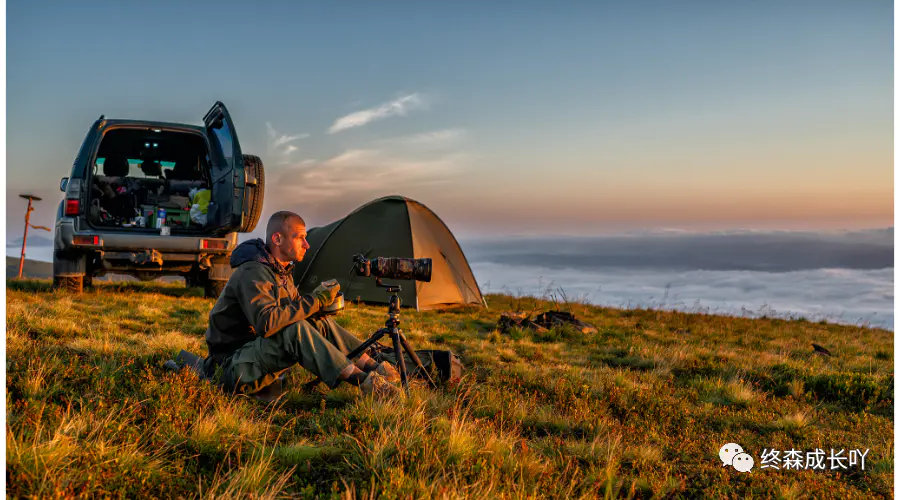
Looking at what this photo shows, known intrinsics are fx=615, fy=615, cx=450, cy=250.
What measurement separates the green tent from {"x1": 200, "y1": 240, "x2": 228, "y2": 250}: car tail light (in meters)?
2.67

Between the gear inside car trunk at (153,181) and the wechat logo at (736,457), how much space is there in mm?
8210

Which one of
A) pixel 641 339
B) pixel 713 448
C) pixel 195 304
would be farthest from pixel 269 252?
pixel 641 339

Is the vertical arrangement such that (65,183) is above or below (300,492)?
above

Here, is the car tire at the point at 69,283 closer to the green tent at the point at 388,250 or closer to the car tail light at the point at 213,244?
the car tail light at the point at 213,244

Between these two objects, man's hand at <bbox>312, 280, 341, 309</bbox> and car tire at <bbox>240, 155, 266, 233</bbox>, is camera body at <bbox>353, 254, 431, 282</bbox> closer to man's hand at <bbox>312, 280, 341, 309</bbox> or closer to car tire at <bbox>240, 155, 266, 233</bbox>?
man's hand at <bbox>312, 280, 341, 309</bbox>

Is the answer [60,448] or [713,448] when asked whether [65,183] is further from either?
[713,448]

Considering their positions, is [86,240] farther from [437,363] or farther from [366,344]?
[366,344]

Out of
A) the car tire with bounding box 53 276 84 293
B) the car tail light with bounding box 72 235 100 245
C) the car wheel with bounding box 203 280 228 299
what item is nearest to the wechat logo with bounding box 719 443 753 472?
the car wheel with bounding box 203 280 228 299

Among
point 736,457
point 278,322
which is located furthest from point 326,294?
point 736,457

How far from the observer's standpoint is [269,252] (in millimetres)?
4473

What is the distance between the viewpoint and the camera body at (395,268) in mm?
4328

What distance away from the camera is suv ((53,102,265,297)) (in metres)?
Answer: 9.12

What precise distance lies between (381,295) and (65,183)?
5.40 m

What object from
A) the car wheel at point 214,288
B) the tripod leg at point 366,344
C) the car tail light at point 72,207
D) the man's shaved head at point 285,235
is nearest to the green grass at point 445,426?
the tripod leg at point 366,344
